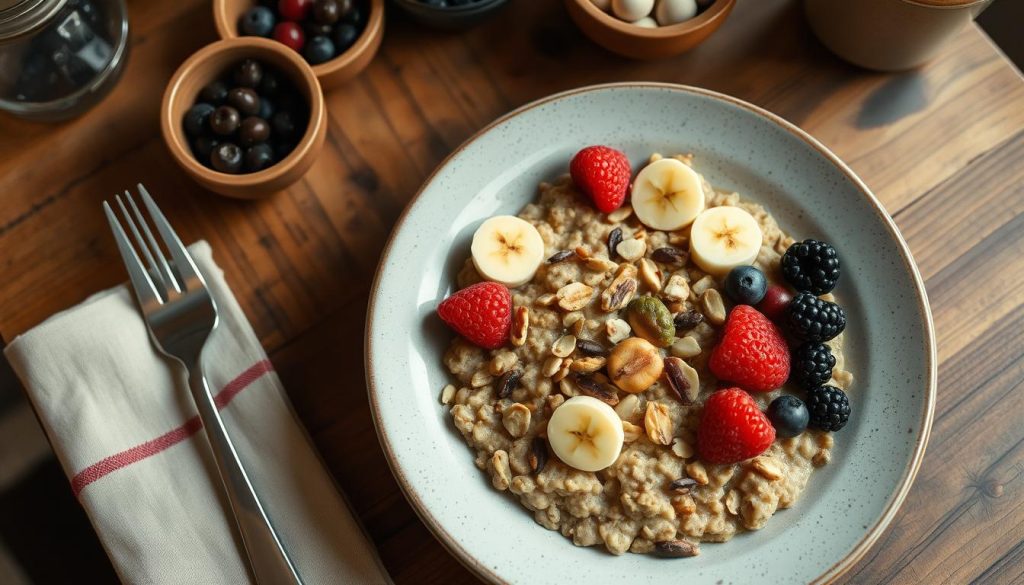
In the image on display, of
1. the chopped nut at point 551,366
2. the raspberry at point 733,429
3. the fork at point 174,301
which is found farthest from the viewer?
the fork at point 174,301

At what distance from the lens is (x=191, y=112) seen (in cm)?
172

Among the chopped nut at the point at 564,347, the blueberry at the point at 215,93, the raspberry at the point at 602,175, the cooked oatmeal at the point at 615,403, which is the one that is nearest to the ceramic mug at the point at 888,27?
the cooked oatmeal at the point at 615,403

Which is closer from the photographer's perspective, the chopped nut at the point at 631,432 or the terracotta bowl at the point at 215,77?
the chopped nut at the point at 631,432

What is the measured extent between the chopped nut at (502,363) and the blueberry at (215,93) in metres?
0.78

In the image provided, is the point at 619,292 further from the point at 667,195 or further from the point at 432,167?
the point at 432,167

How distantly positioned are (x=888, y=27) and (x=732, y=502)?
96 cm

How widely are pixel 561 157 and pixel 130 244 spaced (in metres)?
0.86

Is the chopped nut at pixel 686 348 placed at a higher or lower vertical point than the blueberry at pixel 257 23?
lower

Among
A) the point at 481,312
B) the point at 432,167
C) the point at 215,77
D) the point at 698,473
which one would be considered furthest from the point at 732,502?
the point at 215,77

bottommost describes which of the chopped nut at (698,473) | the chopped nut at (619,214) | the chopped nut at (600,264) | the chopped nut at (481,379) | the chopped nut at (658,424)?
the chopped nut at (698,473)

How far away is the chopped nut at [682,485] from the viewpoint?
1.46 meters

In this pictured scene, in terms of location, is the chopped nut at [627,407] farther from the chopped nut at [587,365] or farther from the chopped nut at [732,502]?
the chopped nut at [732,502]

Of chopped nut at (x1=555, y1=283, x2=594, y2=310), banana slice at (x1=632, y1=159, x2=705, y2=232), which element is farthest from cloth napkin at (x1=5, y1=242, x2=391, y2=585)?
banana slice at (x1=632, y1=159, x2=705, y2=232)

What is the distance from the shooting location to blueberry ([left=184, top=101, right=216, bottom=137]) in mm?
1709
